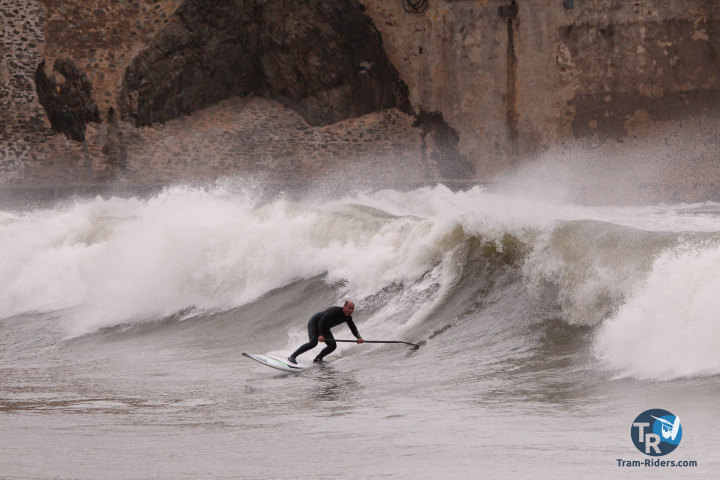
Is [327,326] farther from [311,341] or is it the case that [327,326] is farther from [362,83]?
Answer: [362,83]

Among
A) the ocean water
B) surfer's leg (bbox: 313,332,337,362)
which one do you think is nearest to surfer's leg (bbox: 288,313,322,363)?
surfer's leg (bbox: 313,332,337,362)

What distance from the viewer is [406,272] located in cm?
1159

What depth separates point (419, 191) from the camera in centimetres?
2270

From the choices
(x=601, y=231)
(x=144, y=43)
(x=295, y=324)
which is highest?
(x=144, y=43)

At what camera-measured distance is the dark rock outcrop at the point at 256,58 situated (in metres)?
23.0

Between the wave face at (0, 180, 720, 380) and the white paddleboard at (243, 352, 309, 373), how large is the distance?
1.45 meters

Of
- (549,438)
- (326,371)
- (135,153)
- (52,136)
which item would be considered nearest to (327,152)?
(135,153)

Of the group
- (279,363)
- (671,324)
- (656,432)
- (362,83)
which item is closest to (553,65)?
(362,83)

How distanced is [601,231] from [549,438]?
189 inches

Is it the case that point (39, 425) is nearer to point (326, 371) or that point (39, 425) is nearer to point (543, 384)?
point (326, 371)

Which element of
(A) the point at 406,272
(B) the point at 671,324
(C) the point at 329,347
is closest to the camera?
(B) the point at 671,324

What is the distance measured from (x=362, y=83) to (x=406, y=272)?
12.5m

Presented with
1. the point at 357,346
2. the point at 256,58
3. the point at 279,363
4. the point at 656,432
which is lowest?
the point at 357,346

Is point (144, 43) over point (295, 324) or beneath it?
over
